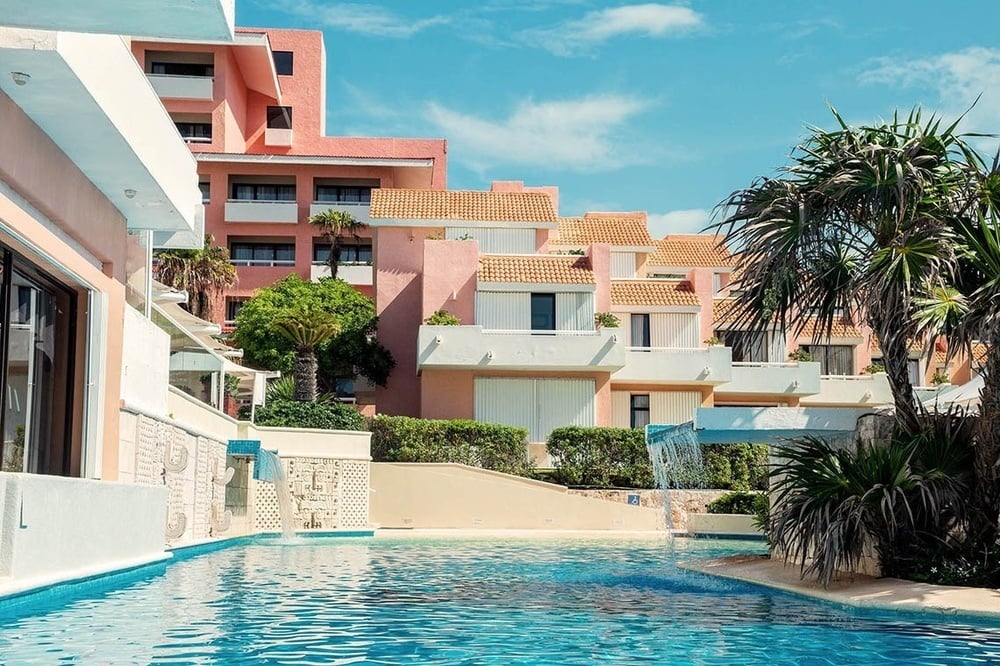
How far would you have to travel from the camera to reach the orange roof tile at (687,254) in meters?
51.2

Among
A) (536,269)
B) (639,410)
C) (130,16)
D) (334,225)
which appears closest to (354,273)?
(334,225)

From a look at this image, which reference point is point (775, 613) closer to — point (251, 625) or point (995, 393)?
point (995, 393)

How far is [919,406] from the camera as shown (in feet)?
46.7

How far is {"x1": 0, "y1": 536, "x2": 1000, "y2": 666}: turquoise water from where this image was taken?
27.1 feet

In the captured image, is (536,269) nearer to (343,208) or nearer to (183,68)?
(343,208)

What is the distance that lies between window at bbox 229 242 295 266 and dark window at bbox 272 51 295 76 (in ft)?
33.2

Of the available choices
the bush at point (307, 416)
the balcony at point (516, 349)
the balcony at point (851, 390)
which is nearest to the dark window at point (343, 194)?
the balcony at point (516, 349)

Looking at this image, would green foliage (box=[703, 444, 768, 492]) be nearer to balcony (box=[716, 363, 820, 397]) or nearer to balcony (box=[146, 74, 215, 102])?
balcony (box=[716, 363, 820, 397])

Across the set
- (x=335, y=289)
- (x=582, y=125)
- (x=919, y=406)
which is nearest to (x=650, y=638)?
(x=919, y=406)

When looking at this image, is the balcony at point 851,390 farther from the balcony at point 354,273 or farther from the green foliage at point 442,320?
the balcony at point 354,273

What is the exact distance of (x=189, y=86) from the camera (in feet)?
167

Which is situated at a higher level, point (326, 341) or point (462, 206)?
point (462, 206)

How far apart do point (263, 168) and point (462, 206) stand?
11.8 m

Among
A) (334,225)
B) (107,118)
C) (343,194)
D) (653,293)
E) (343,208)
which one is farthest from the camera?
(343,194)
